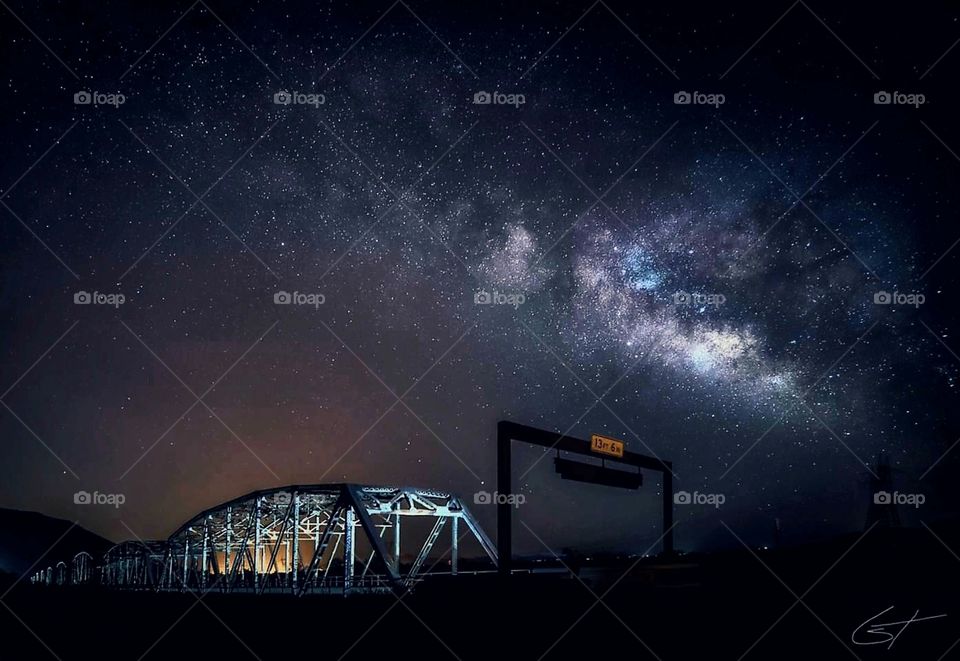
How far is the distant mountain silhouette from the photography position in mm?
99500

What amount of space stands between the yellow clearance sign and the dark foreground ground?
14.5 ft

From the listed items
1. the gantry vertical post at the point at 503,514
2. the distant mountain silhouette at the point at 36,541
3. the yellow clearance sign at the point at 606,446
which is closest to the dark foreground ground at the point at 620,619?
the gantry vertical post at the point at 503,514

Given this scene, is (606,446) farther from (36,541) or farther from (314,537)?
(36,541)

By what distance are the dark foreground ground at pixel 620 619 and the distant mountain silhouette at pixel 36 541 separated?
75514mm

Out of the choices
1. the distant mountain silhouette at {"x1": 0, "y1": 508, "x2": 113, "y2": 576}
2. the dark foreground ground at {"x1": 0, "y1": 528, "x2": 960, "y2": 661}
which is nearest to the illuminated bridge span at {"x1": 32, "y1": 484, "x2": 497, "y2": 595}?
the dark foreground ground at {"x1": 0, "y1": 528, "x2": 960, "y2": 661}

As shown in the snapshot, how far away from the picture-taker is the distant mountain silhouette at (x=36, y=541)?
326 ft

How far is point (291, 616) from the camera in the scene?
2962 centimetres

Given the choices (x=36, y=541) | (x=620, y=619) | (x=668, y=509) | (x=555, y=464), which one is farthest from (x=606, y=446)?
(x=36, y=541)

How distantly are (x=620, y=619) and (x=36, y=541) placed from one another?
117 m

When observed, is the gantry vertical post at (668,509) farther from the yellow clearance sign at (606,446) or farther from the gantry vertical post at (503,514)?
the gantry vertical post at (503,514)

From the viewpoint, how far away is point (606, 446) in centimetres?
2619

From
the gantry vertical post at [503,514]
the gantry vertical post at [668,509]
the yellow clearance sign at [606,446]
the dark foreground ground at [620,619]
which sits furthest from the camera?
the gantry vertical post at [668,509]

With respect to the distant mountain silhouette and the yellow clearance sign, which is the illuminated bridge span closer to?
the yellow clearance sign

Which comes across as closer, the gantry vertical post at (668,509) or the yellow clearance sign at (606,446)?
the yellow clearance sign at (606,446)
